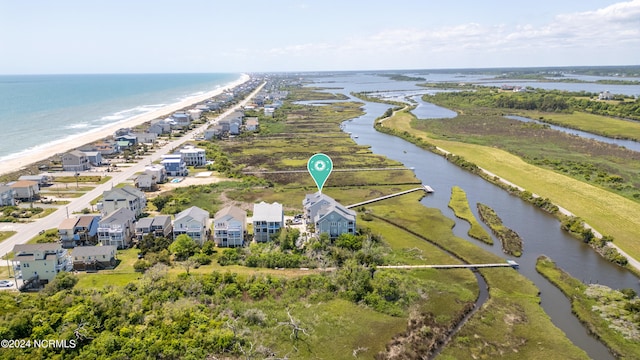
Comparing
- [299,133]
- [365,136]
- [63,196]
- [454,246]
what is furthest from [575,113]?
[63,196]

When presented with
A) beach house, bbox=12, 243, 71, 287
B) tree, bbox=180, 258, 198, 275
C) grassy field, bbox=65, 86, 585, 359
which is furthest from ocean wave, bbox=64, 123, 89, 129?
tree, bbox=180, 258, 198, 275

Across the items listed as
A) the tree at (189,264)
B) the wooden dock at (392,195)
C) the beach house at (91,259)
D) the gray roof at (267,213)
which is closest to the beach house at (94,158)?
the beach house at (91,259)

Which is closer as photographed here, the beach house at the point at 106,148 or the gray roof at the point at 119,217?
the gray roof at the point at 119,217

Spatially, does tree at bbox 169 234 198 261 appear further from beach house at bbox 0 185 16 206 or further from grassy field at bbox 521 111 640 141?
grassy field at bbox 521 111 640 141

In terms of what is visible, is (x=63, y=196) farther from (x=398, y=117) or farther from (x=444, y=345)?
(x=398, y=117)

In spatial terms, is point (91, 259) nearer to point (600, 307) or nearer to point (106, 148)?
point (600, 307)

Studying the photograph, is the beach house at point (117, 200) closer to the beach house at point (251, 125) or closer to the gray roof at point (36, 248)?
the gray roof at point (36, 248)
